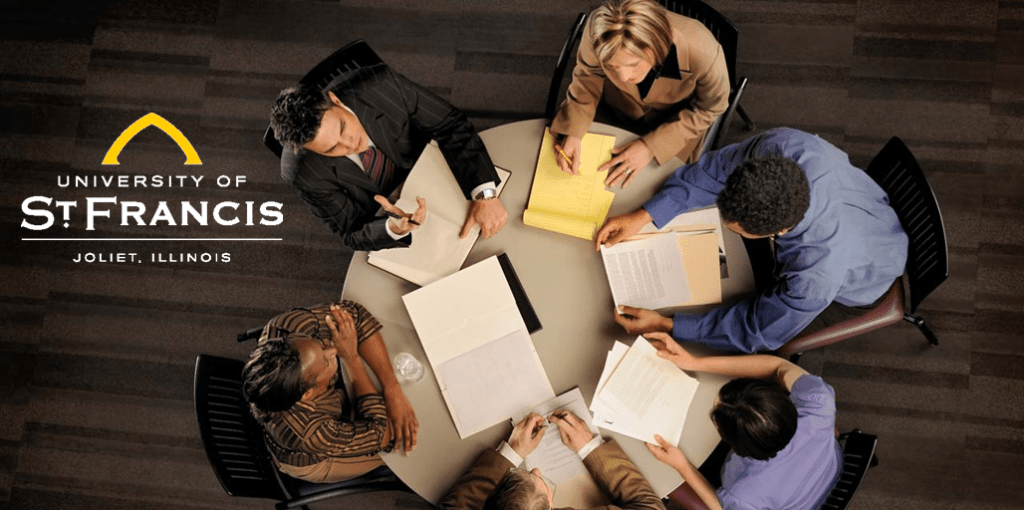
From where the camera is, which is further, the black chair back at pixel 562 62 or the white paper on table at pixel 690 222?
the black chair back at pixel 562 62

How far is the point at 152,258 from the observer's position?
10.5 feet

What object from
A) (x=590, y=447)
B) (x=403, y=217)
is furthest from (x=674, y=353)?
(x=403, y=217)

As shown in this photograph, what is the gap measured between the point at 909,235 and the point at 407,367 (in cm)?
160

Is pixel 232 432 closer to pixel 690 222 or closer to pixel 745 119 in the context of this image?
pixel 690 222

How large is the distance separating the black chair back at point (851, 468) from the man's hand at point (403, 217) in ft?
4.88

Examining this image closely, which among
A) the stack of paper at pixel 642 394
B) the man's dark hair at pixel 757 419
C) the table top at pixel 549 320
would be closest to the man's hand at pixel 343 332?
the table top at pixel 549 320

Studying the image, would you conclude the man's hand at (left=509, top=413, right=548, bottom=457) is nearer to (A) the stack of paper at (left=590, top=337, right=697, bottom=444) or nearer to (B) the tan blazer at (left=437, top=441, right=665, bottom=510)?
(B) the tan blazer at (left=437, top=441, right=665, bottom=510)

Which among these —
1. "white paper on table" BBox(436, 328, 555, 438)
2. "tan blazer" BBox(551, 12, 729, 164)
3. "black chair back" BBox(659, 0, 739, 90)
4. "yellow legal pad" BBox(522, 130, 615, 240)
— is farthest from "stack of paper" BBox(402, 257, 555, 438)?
"black chair back" BBox(659, 0, 739, 90)

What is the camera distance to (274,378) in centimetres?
182

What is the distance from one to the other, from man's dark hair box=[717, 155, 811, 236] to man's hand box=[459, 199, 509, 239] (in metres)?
0.69

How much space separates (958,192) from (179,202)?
3529 mm

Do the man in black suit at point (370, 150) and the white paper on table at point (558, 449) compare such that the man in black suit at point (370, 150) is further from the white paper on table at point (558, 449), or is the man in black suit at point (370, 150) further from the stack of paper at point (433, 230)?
the white paper on table at point (558, 449)

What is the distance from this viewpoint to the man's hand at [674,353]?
2.00 m

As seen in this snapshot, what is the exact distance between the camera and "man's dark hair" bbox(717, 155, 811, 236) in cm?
171
